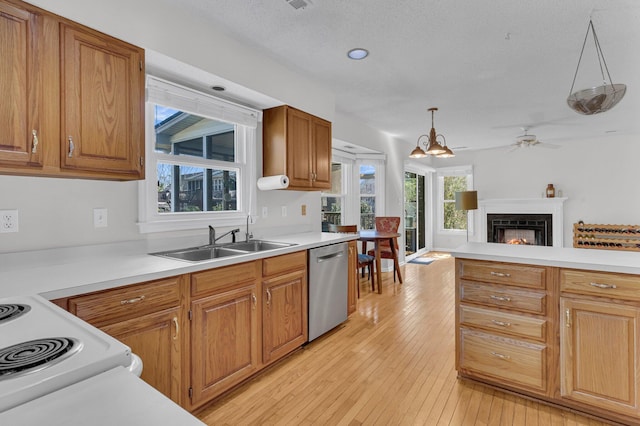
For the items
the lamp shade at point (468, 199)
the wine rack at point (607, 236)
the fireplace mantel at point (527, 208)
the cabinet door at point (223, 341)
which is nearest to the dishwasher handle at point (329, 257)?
the cabinet door at point (223, 341)

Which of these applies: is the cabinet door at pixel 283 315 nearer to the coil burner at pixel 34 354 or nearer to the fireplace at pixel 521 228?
the coil burner at pixel 34 354

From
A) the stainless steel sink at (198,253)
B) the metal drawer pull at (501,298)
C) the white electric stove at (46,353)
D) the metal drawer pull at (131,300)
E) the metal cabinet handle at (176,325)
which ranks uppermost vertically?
the stainless steel sink at (198,253)

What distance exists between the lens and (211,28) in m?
2.43

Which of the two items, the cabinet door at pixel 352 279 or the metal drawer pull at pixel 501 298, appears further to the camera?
the cabinet door at pixel 352 279

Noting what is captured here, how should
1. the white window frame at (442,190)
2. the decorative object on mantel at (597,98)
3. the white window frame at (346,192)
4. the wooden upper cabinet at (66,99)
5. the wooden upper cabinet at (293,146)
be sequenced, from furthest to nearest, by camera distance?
the white window frame at (442,190) < the white window frame at (346,192) < the wooden upper cabinet at (293,146) < the decorative object on mantel at (597,98) < the wooden upper cabinet at (66,99)

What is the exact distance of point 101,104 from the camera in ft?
5.97

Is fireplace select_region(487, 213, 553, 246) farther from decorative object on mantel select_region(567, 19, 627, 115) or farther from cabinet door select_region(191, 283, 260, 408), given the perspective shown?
cabinet door select_region(191, 283, 260, 408)

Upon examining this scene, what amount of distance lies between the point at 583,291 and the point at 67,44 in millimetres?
3083

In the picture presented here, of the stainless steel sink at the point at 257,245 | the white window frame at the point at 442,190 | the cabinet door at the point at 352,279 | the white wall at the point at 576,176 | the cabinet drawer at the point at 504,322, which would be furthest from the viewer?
the white window frame at the point at 442,190

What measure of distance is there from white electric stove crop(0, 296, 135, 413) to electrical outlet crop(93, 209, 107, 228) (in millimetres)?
1062

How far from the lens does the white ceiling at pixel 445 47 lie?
2.23 m

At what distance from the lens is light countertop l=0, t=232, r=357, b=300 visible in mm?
1400

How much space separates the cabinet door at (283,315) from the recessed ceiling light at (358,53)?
6.31 feet

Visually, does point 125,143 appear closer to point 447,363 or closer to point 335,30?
point 335,30
